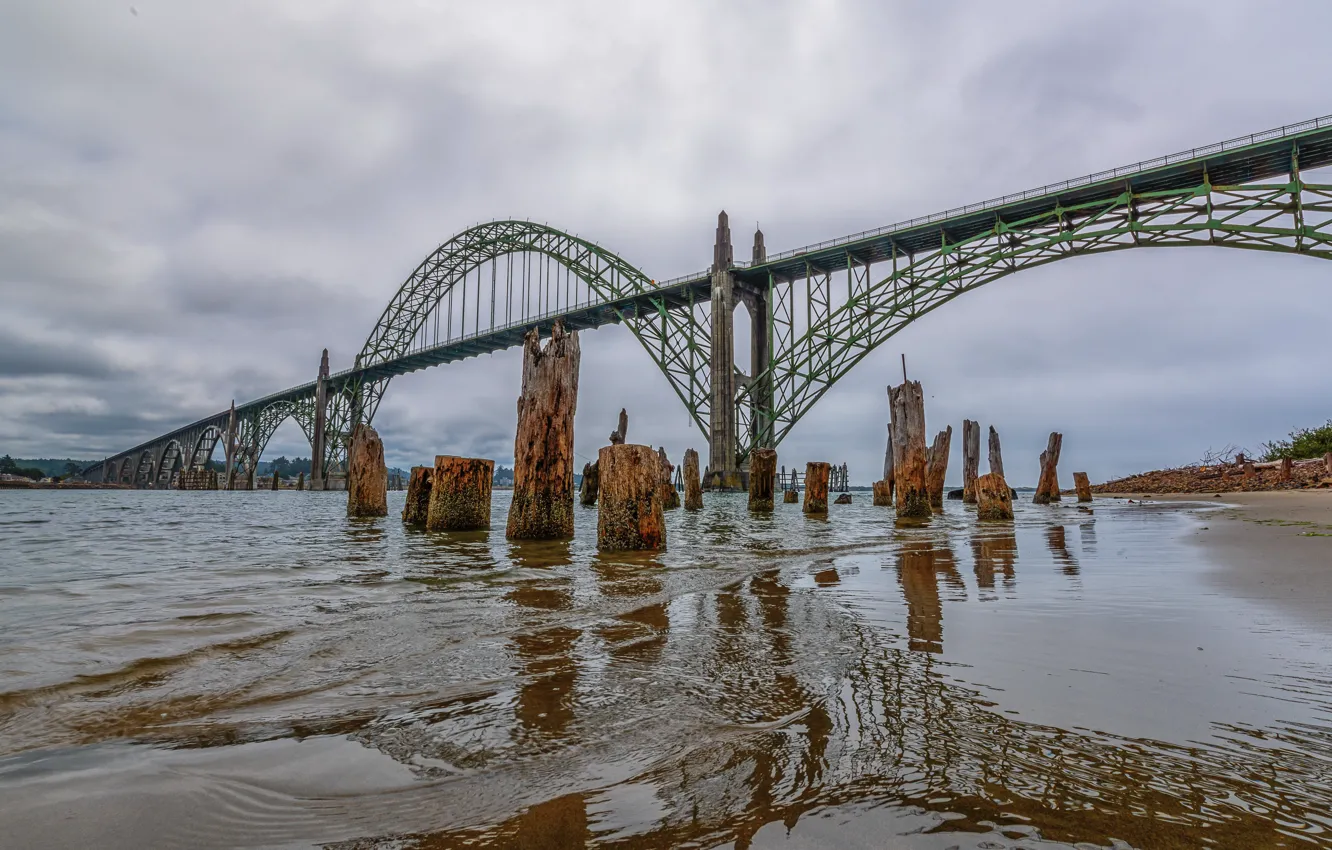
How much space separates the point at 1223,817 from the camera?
3.09 ft

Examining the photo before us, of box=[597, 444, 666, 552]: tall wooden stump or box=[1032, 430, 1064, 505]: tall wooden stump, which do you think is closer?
box=[597, 444, 666, 552]: tall wooden stump

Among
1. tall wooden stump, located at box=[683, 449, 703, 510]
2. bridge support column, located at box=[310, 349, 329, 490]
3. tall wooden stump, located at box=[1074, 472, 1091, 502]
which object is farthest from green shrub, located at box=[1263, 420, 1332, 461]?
bridge support column, located at box=[310, 349, 329, 490]

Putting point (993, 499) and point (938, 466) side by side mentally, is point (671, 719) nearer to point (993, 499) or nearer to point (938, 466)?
point (993, 499)

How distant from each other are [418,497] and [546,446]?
11.8ft

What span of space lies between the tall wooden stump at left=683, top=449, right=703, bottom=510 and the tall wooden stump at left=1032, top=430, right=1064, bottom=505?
395 inches

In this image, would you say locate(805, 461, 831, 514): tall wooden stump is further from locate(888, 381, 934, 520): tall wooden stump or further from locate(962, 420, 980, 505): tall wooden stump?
locate(962, 420, 980, 505): tall wooden stump

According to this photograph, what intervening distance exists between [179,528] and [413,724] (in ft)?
34.2

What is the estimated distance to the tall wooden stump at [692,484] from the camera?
1531cm

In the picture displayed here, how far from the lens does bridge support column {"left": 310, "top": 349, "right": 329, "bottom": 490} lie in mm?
49438

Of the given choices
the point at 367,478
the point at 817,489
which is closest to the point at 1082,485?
the point at 817,489

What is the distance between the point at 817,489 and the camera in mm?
13570

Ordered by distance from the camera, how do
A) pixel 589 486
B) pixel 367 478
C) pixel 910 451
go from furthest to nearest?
pixel 589 486
pixel 367 478
pixel 910 451

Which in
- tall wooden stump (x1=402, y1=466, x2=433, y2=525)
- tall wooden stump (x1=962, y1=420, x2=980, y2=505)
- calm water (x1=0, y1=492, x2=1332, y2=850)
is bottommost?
calm water (x1=0, y1=492, x2=1332, y2=850)

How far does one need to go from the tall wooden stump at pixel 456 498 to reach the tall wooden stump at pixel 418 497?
51.2 inches
